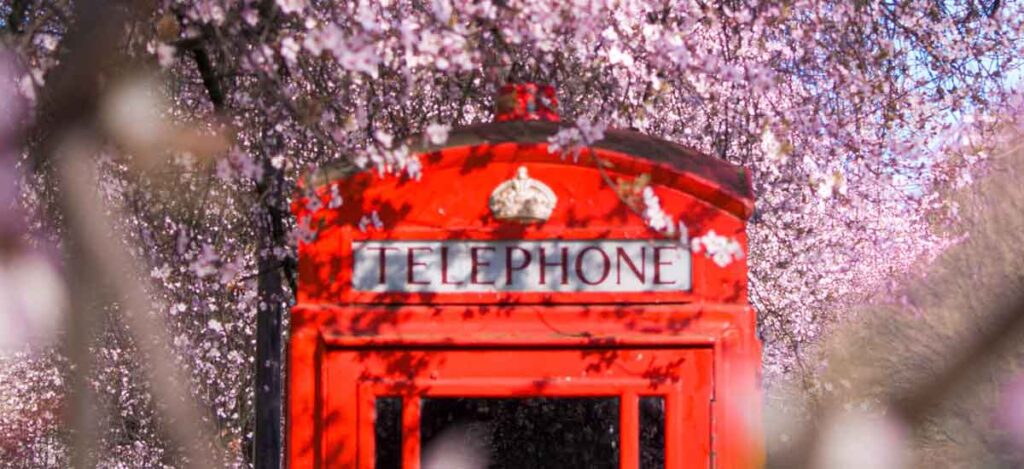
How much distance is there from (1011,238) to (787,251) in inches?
261

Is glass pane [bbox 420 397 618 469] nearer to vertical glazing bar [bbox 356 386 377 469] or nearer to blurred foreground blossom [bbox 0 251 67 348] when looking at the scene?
vertical glazing bar [bbox 356 386 377 469]

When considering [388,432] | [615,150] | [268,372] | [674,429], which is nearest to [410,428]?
[388,432]

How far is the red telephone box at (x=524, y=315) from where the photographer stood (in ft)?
11.5

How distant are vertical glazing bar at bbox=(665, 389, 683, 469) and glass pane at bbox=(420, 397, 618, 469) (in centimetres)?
13

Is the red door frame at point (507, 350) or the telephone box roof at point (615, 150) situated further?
the telephone box roof at point (615, 150)

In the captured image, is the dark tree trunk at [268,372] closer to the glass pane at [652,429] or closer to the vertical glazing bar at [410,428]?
the vertical glazing bar at [410,428]

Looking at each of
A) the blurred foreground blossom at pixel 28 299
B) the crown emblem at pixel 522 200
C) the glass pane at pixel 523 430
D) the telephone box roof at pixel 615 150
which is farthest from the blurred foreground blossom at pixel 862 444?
the crown emblem at pixel 522 200

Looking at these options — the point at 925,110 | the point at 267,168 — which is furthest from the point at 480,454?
the point at 925,110

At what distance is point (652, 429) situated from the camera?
3555 millimetres

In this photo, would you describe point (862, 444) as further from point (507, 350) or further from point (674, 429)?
point (507, 350)

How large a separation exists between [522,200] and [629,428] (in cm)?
64

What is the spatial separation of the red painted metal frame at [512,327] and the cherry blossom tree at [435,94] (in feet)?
0.30

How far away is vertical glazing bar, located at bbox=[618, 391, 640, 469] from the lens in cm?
353

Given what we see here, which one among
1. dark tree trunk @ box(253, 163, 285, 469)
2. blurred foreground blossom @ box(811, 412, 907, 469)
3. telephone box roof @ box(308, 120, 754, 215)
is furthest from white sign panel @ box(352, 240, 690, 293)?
blurred foreground blossom @ box(811, 412, 907, 469)
